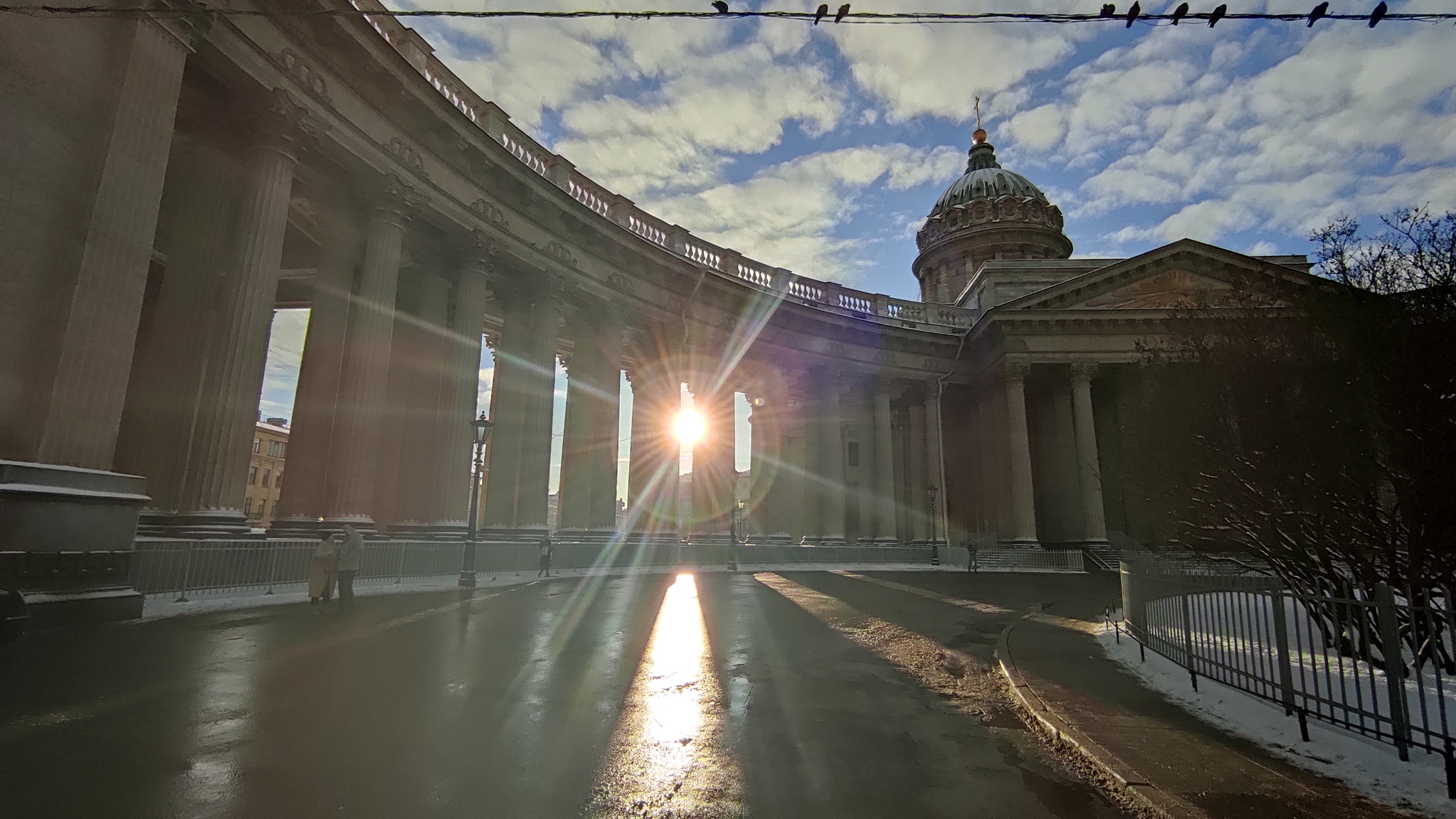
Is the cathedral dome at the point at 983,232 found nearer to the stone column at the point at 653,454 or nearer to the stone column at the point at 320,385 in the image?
the stone column at the point at 653,454

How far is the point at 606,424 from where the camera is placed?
938 inches

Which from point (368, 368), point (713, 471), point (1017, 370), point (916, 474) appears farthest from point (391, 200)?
point (916, 474)

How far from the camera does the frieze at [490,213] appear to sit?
19.3 meters

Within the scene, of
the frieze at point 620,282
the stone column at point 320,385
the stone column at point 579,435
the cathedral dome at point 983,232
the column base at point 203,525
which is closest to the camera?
the column base at point 203,525

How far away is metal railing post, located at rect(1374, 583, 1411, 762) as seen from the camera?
4352 millimetres

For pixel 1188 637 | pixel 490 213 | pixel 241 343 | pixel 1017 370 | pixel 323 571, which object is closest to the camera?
pixel 1188 637

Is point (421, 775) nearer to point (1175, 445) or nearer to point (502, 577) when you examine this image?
point (1175, 445)

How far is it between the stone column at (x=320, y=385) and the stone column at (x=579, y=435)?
26.3 feet

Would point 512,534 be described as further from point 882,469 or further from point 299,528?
point 882,469

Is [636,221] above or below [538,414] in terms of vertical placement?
above

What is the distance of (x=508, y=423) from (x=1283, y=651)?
1971 cm

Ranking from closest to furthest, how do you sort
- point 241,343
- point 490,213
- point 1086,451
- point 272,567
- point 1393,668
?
point 1393,668, point 241,343, point 272,567, point 490,213, point 1086,451

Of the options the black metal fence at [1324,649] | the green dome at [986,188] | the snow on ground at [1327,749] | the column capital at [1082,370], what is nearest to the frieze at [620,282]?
the black metal fence at [1324,649]

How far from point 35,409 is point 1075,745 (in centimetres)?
1362
